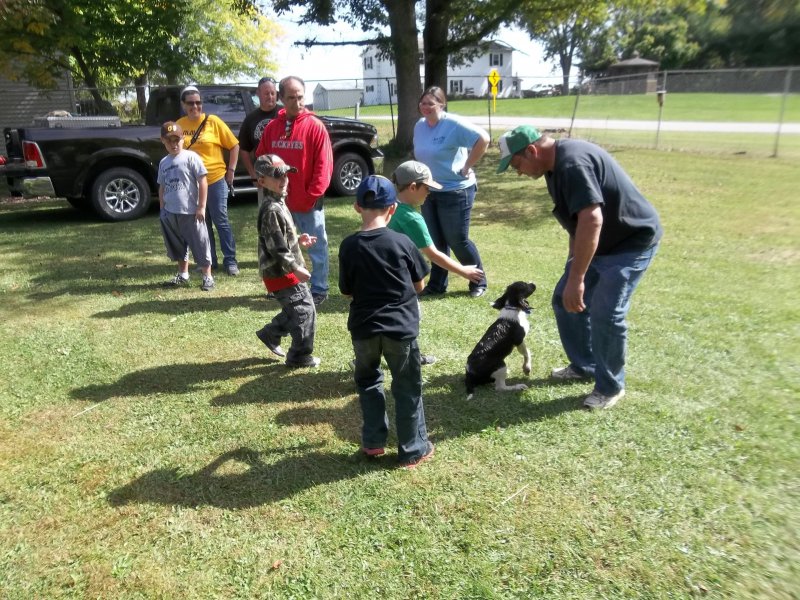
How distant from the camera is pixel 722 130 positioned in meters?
19.6

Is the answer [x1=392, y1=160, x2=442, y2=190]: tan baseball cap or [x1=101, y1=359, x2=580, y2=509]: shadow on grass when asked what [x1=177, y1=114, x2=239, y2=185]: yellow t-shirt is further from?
[x1=392, y1=160, x2=442, y2=190]: tan baseball cap

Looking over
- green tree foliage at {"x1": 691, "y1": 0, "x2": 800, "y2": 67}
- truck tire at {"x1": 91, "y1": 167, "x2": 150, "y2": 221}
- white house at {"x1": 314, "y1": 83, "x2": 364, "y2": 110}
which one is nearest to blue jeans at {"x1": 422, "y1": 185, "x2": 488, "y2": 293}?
truck tire at {"x1": 91, "y1": 167, "x2": 150, "y2": 221}

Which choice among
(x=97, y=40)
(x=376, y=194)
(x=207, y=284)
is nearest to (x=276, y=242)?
(x=376, y=194)

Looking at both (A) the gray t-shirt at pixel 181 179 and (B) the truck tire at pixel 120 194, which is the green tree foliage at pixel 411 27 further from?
(A) the gray t-shirt at pixel 181 179

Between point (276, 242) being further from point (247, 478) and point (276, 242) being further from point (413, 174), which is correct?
point (247, 478)

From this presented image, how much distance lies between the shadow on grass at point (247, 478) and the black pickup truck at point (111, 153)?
7.42 meters

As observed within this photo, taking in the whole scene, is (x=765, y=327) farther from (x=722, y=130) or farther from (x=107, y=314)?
(x=722, y=130)

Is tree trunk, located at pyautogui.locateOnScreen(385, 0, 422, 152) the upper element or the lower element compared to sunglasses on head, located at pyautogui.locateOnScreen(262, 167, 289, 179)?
upper

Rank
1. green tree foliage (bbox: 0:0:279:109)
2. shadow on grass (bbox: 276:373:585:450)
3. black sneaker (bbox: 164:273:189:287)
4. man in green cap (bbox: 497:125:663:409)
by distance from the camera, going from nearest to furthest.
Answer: man in green cap (bbox: 497:125:663:409), shadow on grass (bbox: 276:373:585:450), black sneaker (bbox: 164:273:189:287), green tree foliage (bbox: 0:0:279:109)

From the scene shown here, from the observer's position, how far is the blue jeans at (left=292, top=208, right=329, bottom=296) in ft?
17.7

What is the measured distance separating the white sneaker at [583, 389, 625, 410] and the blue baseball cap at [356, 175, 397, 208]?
1.85 meters

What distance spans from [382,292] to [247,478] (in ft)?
4.12

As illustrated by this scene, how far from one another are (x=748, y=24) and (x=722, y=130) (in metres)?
10.9

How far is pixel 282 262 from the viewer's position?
4.05 meters
